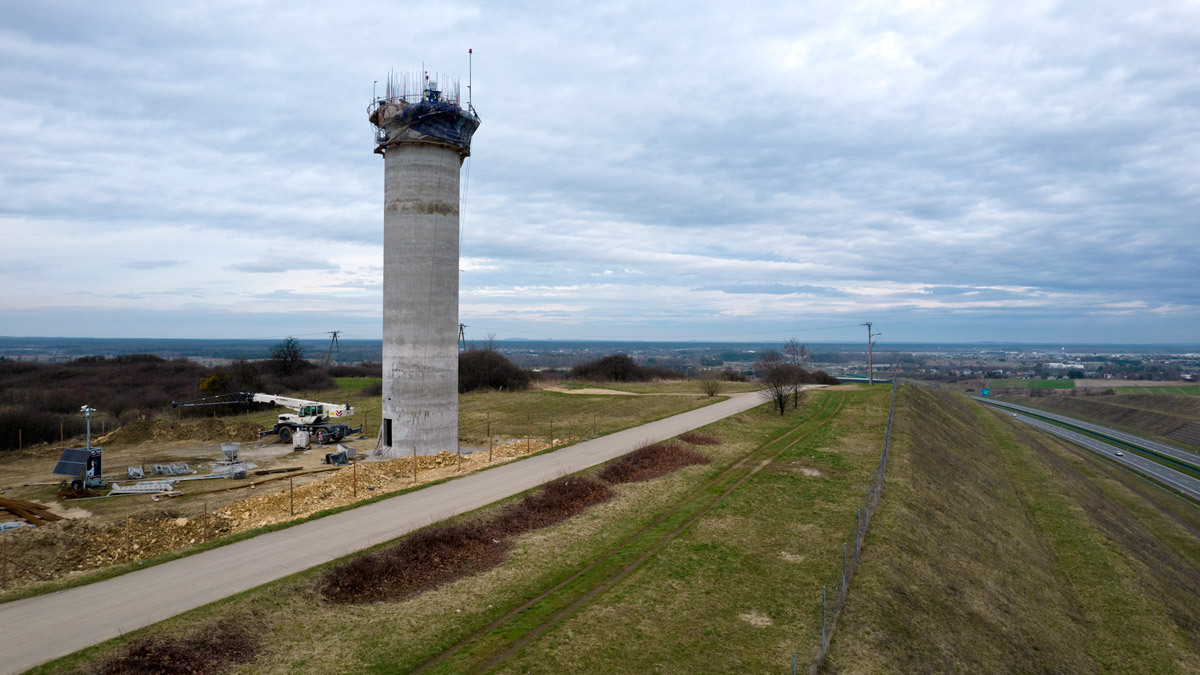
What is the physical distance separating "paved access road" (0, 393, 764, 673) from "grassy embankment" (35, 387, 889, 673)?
940 mm

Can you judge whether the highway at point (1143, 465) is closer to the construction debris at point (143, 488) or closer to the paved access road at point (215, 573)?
the paved access road at point (215, 573)

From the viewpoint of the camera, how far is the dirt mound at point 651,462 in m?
25.2

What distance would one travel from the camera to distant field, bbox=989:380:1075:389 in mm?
155375

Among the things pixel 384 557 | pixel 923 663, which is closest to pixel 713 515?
pixel 923 663

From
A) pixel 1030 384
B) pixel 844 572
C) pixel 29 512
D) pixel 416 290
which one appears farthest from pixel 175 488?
pixel 1030 384

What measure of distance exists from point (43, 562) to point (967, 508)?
34.2 m

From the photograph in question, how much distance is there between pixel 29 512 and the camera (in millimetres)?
21922

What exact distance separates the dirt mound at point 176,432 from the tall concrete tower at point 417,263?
1927 centimetres

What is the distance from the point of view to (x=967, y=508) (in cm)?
2722

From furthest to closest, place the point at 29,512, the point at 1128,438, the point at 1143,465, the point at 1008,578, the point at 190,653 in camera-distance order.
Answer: the point at 1128,438, the point at 1143,465, the point at 29,512, the point at 1008,578, the point at 190,653

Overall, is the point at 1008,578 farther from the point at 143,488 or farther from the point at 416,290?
the point at 143,488

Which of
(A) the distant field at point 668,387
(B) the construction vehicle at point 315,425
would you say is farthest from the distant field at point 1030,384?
(B) the construction vehicle at point 315,425

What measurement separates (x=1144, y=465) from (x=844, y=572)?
230 ft

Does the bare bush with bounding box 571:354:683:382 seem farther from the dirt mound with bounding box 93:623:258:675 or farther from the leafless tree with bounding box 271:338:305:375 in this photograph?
the dirt mound with bounding box 93:623:258:675
